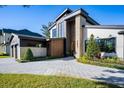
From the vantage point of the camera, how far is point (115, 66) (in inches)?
456

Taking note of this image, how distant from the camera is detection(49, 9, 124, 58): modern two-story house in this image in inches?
583

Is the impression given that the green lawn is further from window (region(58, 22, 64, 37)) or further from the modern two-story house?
window (region(58, 22, 64, 37))

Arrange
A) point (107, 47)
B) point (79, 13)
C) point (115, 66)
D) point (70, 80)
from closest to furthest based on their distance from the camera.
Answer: point (70, 80), point (115, 66), point (107, 47), point (79, 13)

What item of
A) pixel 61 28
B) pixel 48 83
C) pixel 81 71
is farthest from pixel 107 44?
pixel 48 83

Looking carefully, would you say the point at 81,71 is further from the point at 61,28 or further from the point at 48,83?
the point at 61,28

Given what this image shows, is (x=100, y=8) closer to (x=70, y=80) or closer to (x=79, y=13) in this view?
(x=79, y=13)

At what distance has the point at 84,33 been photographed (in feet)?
56.0

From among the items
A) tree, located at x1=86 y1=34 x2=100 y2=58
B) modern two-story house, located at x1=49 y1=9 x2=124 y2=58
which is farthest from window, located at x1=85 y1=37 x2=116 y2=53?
tree, located at x1=86 y1=34 x2=100 y2=58

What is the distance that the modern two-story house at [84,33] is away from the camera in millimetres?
14820

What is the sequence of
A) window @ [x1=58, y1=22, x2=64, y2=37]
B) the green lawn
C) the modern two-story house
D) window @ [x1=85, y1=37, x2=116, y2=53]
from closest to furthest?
the green lawn < the modern two-story house < window @ [x1=85, y1=37, x2=116, y2=53] < window @ [x1=58, y1=22, x2=64, y2=37]

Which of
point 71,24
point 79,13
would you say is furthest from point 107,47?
point 71,24

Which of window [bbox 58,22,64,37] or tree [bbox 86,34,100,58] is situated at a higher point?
window [bbox 58,22,64,37]

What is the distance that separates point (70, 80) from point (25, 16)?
8.00 metres

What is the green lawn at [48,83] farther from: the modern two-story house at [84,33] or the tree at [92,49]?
the modern two-story house at [84,33]
